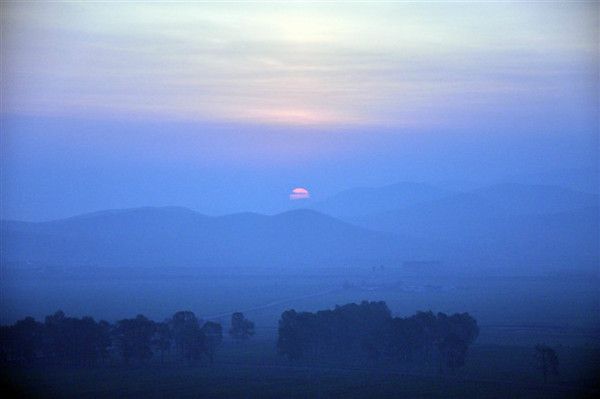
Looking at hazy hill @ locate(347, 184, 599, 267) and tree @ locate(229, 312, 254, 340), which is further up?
hazy hill @ locate(347, 184, 599, 267)

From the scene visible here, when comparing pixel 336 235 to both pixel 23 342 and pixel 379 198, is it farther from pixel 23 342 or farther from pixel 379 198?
pixel 23 342

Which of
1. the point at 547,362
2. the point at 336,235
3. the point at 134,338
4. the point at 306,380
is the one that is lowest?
the point at 306,380

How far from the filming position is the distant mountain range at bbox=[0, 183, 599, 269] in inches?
2420

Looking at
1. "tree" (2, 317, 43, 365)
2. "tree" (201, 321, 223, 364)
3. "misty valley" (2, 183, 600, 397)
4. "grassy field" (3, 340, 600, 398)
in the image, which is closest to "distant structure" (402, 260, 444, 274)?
"misty valley" (2, 183, 600, 397)

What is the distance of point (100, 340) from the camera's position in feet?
56.0

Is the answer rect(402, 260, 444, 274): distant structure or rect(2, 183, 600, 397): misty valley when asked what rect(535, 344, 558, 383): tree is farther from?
rect(402, 260, 444, 274): distant structure

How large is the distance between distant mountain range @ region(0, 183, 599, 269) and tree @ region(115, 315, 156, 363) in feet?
101

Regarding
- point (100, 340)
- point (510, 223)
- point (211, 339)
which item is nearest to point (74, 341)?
point (100, 340)

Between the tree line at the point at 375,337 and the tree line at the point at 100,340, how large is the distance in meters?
1.73

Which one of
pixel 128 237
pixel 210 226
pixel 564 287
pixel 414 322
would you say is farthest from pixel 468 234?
pixel 414 322

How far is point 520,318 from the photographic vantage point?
84.1ft

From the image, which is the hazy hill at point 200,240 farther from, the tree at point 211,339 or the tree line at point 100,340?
the tree line at point 100,340

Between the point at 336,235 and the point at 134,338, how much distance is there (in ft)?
211

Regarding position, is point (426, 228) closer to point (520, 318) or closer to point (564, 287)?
point (564, 287)
